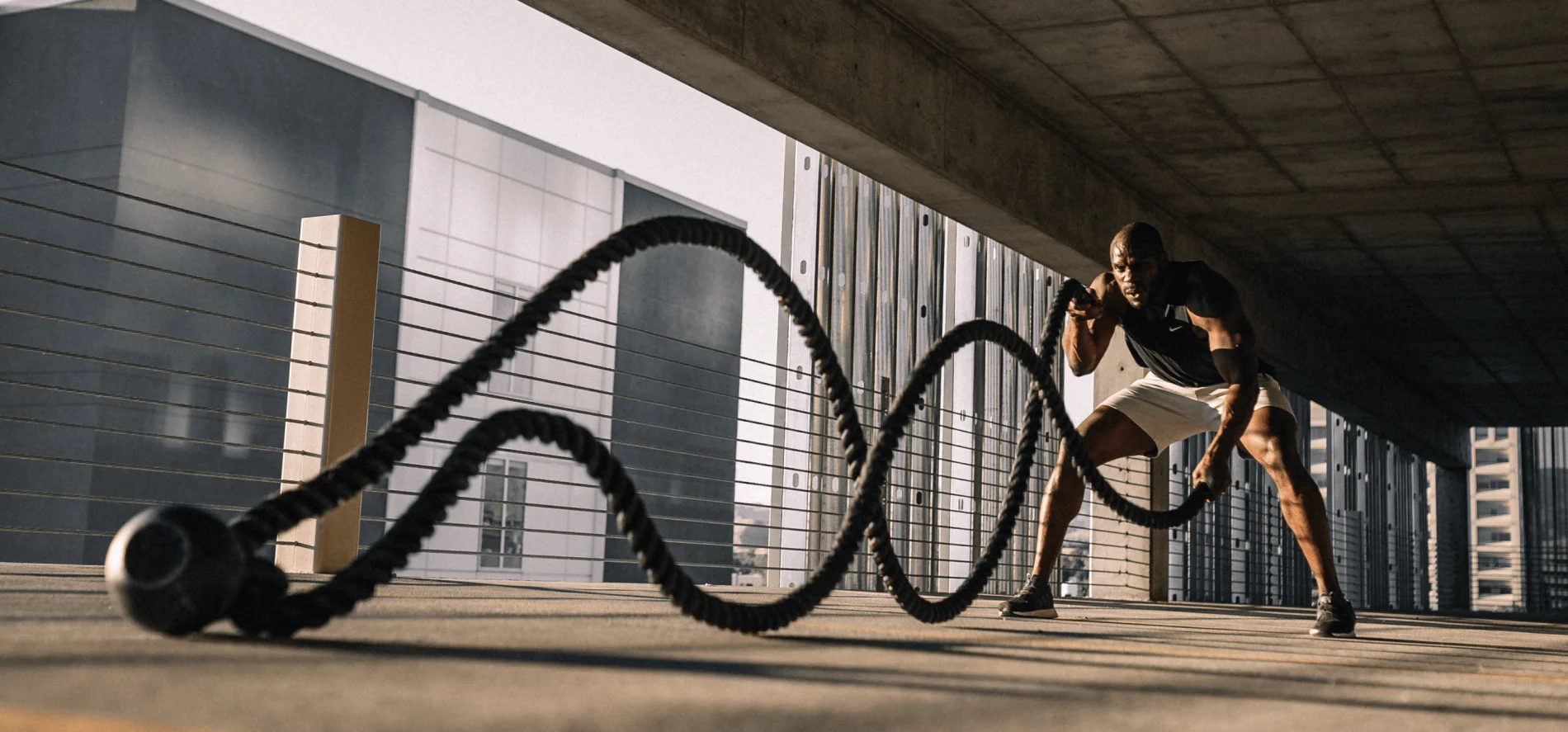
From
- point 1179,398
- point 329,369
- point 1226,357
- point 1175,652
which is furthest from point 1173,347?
point 329,369

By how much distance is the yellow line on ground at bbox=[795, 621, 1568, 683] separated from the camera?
236 cm

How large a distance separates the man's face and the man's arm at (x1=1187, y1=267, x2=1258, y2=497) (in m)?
0.14

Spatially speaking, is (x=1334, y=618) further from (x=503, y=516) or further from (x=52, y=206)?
(x=503, y=516)

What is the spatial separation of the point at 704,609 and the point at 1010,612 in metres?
1.92

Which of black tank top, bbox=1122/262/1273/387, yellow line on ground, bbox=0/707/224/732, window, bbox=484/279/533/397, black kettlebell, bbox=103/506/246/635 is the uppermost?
window, bbox=484/279/533/397

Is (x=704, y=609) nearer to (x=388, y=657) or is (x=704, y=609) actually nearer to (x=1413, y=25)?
(x=388, y=657)

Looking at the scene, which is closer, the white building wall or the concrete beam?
the concrete beam

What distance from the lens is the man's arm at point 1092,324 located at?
4.38 m

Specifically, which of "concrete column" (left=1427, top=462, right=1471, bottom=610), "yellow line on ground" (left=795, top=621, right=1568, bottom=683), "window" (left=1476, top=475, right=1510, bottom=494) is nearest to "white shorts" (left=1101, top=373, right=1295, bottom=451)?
"yellow line on ground" (left=795, top=621, right=1568, bottom=683)

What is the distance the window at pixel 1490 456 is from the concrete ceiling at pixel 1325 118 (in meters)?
65.9

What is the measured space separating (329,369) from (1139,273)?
2590mm

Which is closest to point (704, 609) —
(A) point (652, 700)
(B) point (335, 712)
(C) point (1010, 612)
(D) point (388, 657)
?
(D) point (388, 657)

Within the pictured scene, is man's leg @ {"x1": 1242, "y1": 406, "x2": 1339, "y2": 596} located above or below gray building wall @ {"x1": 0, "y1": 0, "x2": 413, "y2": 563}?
below

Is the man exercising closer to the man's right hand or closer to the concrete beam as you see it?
the man's right hand
